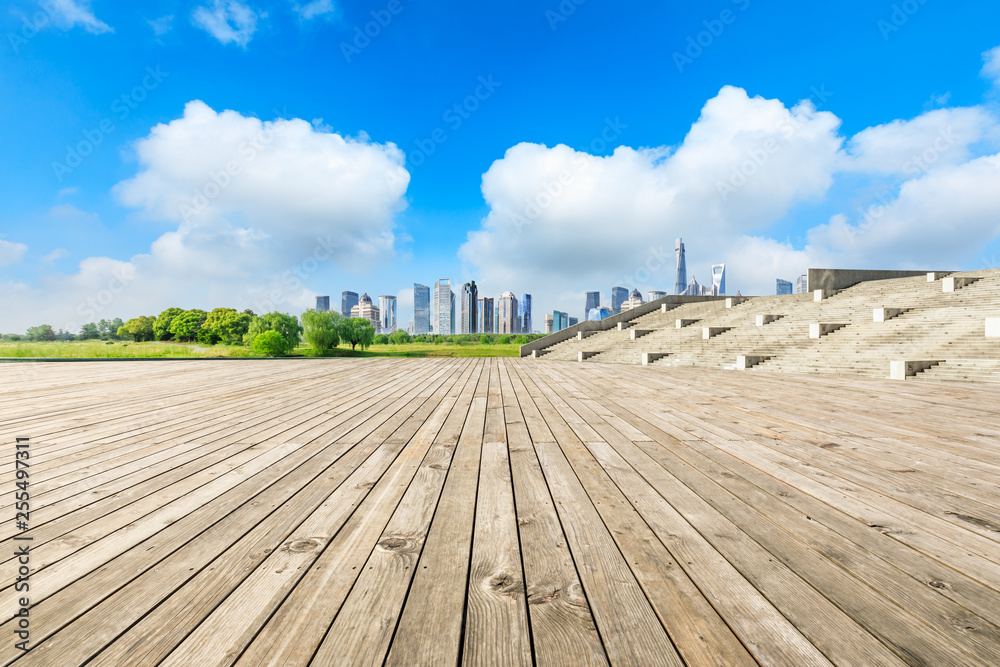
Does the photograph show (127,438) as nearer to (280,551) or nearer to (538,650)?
(280,551)

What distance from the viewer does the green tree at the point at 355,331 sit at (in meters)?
38.9

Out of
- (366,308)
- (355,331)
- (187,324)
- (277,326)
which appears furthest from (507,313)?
(187,324)

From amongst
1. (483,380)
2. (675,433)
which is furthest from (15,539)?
(483,380)

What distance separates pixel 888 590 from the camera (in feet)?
4.69

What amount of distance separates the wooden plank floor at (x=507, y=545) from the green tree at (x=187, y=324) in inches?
1603

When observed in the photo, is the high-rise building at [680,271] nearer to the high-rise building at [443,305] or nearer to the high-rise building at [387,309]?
the high-rise building at [443,305]

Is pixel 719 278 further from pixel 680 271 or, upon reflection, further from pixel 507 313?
pixel 507 313

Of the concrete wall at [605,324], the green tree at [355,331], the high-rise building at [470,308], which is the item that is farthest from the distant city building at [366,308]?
the concrete wall at [605,324]

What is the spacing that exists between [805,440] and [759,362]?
30.7ft

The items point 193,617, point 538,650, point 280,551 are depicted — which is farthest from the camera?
point 280,551

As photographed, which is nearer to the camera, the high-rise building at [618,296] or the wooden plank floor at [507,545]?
the wooden plank floor at [507,545]

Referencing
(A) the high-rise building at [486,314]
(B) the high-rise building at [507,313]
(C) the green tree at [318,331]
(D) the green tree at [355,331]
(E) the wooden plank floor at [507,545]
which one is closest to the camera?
(E) the wooden plank floor at [507,545]

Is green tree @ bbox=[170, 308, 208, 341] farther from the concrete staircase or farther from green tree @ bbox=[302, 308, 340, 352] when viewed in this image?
the concrete staircase

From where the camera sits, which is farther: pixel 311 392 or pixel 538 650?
pixel 311 392
